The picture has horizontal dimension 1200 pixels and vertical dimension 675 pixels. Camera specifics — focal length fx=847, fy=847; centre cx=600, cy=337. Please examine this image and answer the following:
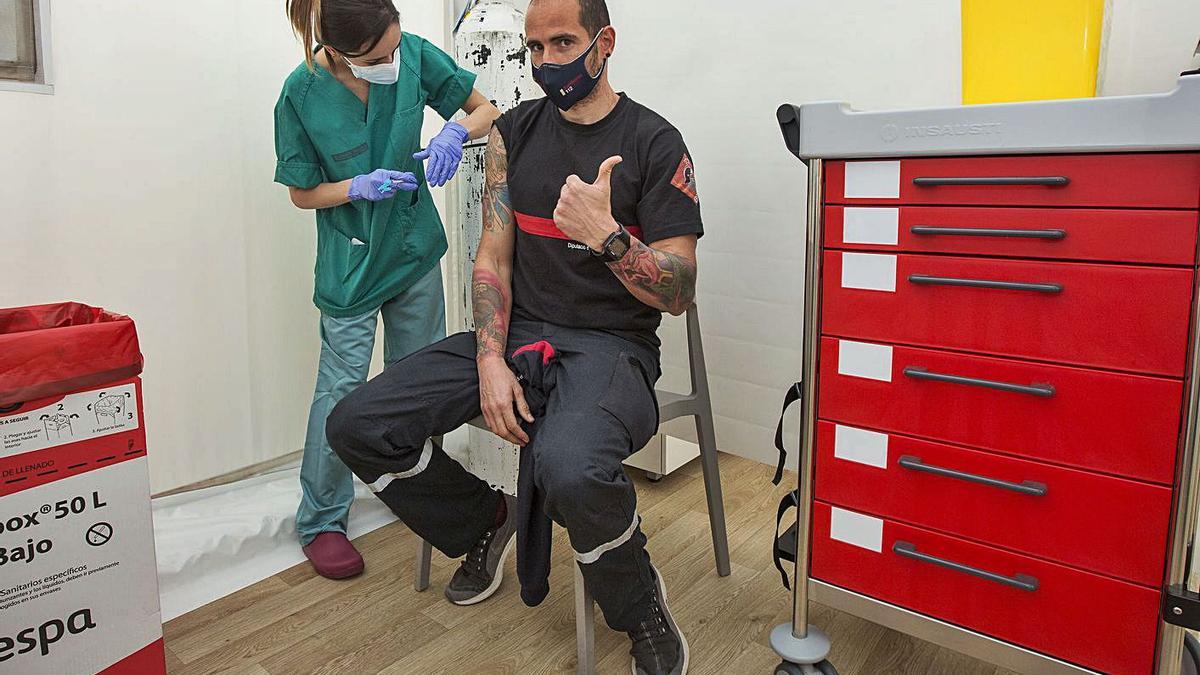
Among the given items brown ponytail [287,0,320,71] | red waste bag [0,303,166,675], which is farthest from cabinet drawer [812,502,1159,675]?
brown ponytail [287,0,320,71]

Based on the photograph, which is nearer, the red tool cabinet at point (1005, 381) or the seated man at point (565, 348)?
the red tool cabinet at point (1005, 381)

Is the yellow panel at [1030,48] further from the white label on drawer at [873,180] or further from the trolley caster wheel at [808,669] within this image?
the trolley caster wheel at [808,669]

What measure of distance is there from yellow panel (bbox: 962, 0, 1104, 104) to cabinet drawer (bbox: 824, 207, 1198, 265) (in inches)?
11.0

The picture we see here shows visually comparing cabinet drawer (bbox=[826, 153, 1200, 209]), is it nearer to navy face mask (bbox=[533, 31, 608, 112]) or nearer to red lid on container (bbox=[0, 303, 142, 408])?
navy face mask (bbox=[533, 31, 608, 112])

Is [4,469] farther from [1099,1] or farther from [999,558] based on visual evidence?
[1099,1]

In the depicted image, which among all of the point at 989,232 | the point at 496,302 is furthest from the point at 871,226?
the point at 496,302

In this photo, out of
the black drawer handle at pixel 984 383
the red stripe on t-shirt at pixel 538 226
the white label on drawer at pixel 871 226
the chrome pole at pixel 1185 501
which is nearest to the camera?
the chrome pole at pixel 1185 501

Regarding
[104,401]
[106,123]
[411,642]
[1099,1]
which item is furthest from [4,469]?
[1099,1]

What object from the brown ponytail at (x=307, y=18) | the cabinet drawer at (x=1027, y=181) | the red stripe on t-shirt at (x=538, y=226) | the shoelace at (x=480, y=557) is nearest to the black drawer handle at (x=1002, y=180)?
the cabinet drawer at (x=1027, y=181)

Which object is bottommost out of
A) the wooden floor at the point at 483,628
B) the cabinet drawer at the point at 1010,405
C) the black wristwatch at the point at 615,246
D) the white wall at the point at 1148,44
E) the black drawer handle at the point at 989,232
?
the wooden floor at the point at 483,628

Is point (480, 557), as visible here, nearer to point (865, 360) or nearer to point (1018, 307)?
point (865, 360)

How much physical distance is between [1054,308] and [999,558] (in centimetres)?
37

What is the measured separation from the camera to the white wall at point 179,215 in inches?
71.0

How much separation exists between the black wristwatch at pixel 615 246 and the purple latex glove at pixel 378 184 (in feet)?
2.04
